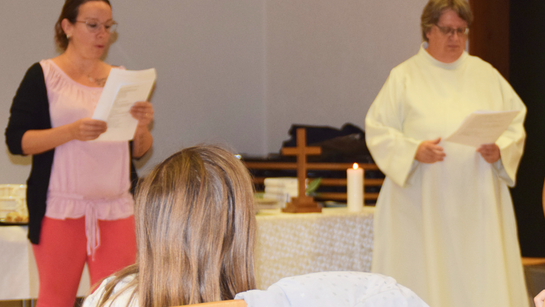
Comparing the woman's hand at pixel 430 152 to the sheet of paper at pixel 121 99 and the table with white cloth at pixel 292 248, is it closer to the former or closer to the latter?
the table with white cloth at pixel 292 248

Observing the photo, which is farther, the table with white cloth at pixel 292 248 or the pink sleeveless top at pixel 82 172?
the table with white cloth at pixel 292 248

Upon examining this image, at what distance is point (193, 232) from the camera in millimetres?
895

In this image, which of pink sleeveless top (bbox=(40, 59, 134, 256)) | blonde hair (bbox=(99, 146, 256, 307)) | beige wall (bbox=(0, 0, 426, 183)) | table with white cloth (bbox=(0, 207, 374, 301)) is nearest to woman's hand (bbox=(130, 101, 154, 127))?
pink sleeveless top (bbox=(40, 59, 134, 256))

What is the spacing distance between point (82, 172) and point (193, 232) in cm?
121

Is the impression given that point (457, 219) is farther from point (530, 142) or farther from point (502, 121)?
point (530, 142)

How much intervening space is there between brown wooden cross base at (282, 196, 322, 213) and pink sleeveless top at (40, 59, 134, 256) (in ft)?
2.78

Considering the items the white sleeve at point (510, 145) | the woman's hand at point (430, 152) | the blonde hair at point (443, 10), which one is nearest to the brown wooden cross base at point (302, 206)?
the woman's hand at point (430, 152)

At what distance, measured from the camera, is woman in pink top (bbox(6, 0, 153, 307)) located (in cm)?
190

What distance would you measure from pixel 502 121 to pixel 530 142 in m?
1.42

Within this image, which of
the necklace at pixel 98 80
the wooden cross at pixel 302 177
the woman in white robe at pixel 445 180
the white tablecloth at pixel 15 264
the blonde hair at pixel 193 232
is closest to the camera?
the blonde hair at pixel 193 232

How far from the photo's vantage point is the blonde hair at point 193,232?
0.90 metres

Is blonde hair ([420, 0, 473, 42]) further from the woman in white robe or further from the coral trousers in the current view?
the coral trousers

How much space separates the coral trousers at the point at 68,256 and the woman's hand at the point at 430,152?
1.24 metres

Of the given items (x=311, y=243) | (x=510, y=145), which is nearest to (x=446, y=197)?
(x=510, y=145)
